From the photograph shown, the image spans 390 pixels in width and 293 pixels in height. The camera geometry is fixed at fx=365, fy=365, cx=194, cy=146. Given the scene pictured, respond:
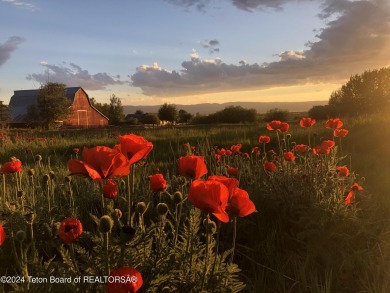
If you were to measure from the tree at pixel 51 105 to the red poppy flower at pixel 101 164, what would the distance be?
144ft

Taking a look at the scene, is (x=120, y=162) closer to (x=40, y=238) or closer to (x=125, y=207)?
(x=40, y=238)

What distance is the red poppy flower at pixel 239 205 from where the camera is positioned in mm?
1526

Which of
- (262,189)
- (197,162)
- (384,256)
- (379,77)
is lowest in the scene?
(384,256)

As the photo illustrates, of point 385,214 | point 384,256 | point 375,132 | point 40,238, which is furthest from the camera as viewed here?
point 375,132

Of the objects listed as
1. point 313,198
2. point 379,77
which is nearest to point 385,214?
point 313,198

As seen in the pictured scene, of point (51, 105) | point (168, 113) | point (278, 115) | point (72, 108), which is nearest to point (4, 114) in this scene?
point (51, 105)

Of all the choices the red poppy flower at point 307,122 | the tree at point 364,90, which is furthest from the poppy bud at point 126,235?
the tree at point 364,90

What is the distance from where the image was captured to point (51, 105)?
4228 centimetres

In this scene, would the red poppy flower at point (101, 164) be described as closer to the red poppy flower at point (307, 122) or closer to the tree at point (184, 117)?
the red poppy flower at point (307, 122)

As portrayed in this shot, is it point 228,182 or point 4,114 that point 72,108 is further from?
point 228,182

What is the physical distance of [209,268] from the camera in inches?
70.3

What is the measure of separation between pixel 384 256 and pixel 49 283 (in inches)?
89.9

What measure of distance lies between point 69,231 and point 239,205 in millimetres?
678

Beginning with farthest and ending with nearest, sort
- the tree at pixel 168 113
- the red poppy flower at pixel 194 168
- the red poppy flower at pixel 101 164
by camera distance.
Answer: the tree at pixel 168 113 → the red poppy flower at pixel 194 168 → the red poppy flower at pixel 101 164
